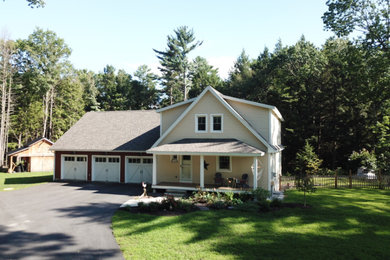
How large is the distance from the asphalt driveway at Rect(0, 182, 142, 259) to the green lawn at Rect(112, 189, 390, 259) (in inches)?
29.7

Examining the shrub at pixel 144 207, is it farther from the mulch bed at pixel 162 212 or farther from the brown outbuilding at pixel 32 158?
the brown outbuilding at pixel 32 158

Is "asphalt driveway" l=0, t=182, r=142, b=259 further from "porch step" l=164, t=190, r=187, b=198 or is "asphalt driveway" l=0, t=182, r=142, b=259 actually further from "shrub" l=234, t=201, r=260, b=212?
"shrub" l=234, t=201, r=260, b=212

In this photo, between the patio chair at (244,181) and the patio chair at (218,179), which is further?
the patio chair at (218,179)

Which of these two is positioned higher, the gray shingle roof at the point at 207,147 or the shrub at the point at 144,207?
the gray shingle roof at the point at 207,147

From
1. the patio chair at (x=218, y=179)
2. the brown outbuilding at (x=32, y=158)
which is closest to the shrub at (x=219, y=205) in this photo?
the patio chair at (x=218, y=179)

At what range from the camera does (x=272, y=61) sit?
3669 centimetres

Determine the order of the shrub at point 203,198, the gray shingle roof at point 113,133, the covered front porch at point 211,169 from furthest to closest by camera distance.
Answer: the gray shingle roof at point 113,133, the covered front porch at point 211,169, the shrub at point 203,198

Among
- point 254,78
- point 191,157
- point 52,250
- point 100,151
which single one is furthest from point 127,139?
point 254,78

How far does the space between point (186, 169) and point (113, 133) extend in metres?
8.45

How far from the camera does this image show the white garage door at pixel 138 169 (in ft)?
69.8

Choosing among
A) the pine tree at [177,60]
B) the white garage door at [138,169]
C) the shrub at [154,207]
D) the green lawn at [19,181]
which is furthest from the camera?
the pine tree at [177,60]

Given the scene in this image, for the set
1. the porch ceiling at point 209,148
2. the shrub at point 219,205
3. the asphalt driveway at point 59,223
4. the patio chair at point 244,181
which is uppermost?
the porch ceiling at point 209,148

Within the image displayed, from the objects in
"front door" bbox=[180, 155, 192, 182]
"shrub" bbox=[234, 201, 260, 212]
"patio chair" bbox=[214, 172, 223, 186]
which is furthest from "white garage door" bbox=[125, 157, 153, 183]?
"shrub" bbox=[234, 201, 260, 212]

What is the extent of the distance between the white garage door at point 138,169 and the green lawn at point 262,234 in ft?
29.5
